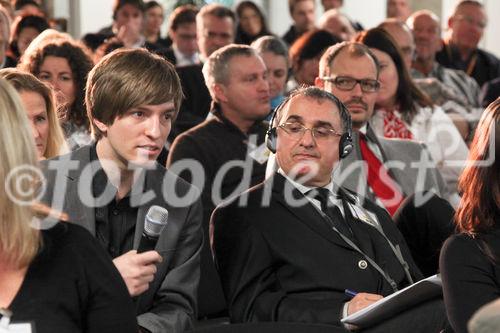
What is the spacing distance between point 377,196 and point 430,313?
1.59 metres

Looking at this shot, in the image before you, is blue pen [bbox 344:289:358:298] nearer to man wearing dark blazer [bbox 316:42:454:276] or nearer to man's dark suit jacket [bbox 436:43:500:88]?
man wearing dark blazer [bbox 316:42:454:276]

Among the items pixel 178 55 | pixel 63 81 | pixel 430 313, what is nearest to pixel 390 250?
pixel 430 313

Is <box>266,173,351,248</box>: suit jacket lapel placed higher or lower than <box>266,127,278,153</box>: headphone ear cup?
lower

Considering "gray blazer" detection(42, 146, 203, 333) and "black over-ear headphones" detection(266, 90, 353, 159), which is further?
"black over-ear headphones" detection(266, 90, 353, 159)

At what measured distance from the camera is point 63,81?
4.97m

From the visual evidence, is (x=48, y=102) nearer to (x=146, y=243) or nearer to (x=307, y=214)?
(x=307, y=214)

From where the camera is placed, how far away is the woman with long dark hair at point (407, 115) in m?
5.61

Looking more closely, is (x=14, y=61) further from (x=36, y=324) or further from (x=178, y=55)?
(x=36, y=324)

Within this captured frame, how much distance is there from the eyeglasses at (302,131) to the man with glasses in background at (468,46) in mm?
5578

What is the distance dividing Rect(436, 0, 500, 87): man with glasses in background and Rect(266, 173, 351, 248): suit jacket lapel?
582 centimetres

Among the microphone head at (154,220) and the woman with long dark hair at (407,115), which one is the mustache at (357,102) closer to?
the woman with long dark hair at (407,115)

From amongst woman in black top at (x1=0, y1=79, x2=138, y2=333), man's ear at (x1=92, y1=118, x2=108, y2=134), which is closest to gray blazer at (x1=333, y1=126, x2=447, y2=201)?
man's ear at (x1=92, y1=118, x2=108, y2=134)

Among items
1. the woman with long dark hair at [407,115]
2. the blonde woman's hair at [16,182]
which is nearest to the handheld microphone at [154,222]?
the blonde woman's hair at [16,182]

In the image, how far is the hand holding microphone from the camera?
2639mm
